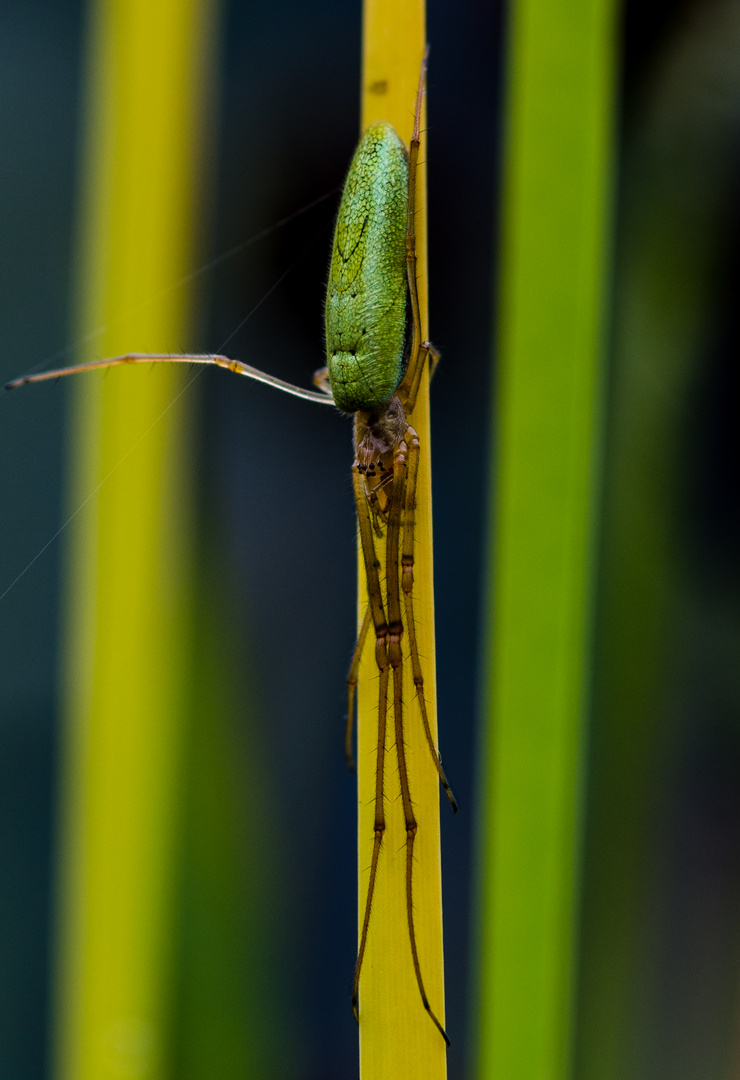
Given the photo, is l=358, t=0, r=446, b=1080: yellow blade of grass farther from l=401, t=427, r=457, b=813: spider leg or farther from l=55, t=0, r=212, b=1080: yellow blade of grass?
l=55, t=0, r=212, b=1080: yellow blade of grass

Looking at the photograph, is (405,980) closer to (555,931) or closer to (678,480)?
(555,931)

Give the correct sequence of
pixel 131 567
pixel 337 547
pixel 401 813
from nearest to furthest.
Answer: pixel 401 813 → pixel 131 567 → pixel 337 547

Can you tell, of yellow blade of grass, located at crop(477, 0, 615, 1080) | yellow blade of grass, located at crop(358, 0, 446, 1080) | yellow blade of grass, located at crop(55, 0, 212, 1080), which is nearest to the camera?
yellow blade of grass, located at crop(358, 0, 446, 1080)

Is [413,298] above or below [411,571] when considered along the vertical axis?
above

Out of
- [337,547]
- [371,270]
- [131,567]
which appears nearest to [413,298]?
[371,270]

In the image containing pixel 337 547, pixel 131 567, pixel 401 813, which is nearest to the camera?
pixel 401 813

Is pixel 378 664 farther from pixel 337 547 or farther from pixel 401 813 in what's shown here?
pixel 337 547

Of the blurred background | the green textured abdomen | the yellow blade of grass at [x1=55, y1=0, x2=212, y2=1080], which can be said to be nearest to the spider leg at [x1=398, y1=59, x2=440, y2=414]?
the green textured abdomen
